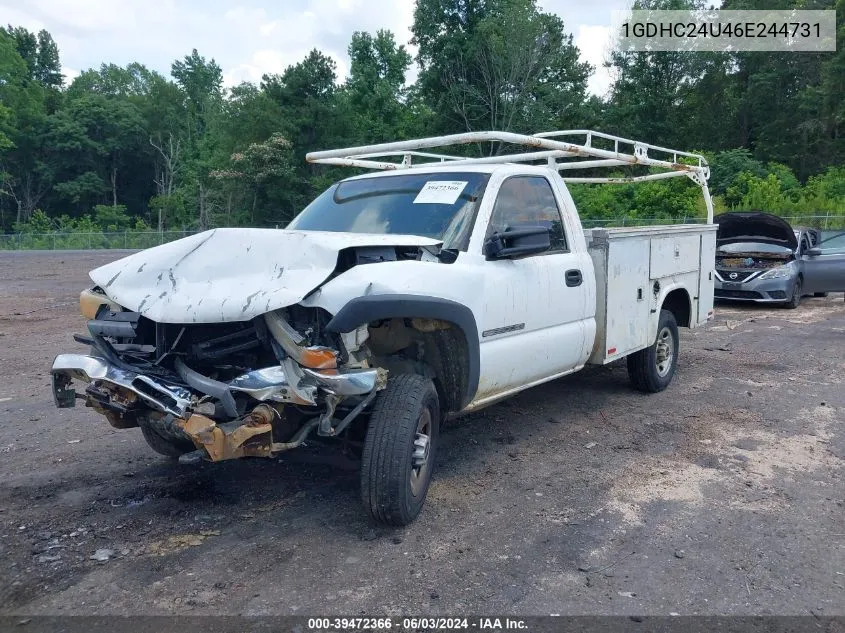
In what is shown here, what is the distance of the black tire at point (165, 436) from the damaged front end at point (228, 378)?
11mm

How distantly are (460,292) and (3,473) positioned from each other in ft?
10.9

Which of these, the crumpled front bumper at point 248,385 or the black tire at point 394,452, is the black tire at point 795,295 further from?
the crumpled front bumper at point 248,385

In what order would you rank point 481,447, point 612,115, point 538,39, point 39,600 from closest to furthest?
point 39,600
point 481,447
point 538,39
point 612,115

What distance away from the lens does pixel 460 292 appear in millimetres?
4234

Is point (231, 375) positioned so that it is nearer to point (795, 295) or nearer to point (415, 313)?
point (415, 313)

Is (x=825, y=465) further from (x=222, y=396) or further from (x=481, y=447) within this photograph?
(x=222, y=396)

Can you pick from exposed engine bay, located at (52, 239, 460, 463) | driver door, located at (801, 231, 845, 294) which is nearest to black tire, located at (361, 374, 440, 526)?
exposed engine bay, located at (52, 239, 460, 463)

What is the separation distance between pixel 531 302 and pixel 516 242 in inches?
19.3

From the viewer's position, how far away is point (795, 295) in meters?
14.0

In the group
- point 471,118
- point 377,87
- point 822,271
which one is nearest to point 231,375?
point 822,271

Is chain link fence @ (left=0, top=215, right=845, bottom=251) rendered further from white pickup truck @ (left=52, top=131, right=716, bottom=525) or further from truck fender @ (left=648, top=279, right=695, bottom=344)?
white pickup truck @ (left=52, top=131, right=716, bottom=525)

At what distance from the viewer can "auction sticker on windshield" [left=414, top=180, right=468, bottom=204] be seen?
4910 millimetres

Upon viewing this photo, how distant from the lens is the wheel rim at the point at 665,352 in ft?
23.8

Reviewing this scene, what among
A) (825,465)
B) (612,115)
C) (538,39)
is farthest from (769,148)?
(825,465)
